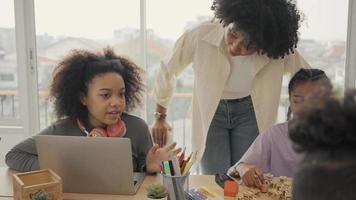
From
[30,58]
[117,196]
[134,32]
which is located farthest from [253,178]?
[30,58]

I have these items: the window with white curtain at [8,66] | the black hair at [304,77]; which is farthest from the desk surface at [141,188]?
the window with white curtain at [8,66]

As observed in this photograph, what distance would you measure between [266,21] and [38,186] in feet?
3.50

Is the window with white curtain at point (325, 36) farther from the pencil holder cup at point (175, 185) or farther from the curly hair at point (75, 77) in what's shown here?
the pencil holder cup at point (175, 185)

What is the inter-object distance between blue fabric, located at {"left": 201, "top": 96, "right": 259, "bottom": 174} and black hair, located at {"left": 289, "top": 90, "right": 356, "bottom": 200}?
128 centimetres

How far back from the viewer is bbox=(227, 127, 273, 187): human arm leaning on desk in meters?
1.24

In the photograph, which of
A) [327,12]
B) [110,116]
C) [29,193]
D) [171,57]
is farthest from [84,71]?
[327,12]

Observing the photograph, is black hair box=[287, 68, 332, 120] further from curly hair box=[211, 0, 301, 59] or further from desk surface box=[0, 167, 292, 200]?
desk surface box=[0, 167, 292, 200]

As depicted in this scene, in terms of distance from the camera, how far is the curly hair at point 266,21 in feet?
5.23

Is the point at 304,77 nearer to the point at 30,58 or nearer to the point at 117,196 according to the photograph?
the point at 117,196

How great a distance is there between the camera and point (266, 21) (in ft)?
5.28

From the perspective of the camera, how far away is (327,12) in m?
2.59

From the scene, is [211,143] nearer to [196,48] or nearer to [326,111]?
[196,48]

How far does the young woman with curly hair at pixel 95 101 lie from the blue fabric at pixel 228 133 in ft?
1.18

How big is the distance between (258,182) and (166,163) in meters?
0.31
